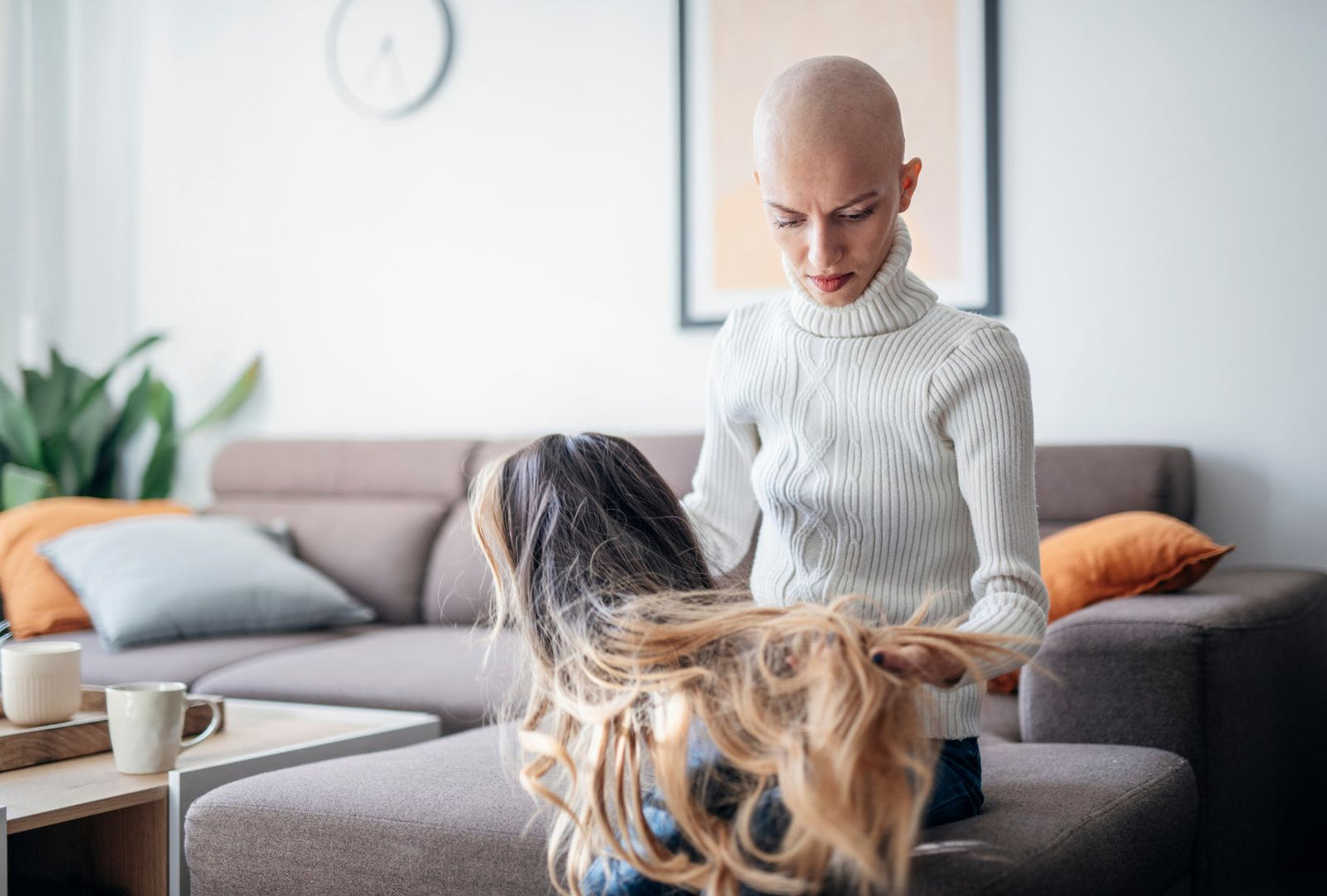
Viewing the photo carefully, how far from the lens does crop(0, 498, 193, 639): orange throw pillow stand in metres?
2.62

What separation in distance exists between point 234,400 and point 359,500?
704 mm

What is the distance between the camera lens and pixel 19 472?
10.5ft

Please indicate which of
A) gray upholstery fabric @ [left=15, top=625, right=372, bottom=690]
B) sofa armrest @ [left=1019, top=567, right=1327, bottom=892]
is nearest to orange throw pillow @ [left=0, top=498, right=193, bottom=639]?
gray upholstery fabric @ [left=15, top=625, right=372, bottom=690]

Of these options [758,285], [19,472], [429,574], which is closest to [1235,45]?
[758,285]

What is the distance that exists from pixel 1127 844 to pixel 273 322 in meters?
2.93

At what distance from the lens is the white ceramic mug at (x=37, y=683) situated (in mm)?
1600

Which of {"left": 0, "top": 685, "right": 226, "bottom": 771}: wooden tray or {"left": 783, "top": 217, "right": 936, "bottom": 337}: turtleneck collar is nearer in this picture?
{"left": 783, "top": 217, "right": 936, "bottom": 337}: turtleneck collar

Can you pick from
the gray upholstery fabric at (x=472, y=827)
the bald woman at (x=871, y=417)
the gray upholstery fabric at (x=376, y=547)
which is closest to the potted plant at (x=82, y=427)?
the gray upholstery fabric at (x=376, y=547)

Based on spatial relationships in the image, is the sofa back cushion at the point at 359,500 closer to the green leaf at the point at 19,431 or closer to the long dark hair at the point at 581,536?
the green leaf at the point at 19,431

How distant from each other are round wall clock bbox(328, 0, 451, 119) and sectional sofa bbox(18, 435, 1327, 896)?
1.28 m

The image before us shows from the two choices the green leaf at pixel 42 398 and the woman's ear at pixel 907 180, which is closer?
the woman's ear at pixel 907 180

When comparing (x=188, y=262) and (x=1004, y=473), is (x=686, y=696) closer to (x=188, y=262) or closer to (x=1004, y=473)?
(x=1004, y=473)

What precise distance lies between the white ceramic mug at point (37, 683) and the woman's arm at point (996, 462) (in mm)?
1149

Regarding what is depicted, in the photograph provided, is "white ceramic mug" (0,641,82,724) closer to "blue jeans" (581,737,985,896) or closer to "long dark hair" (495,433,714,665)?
"long dark hair" (495,433,714,665)
